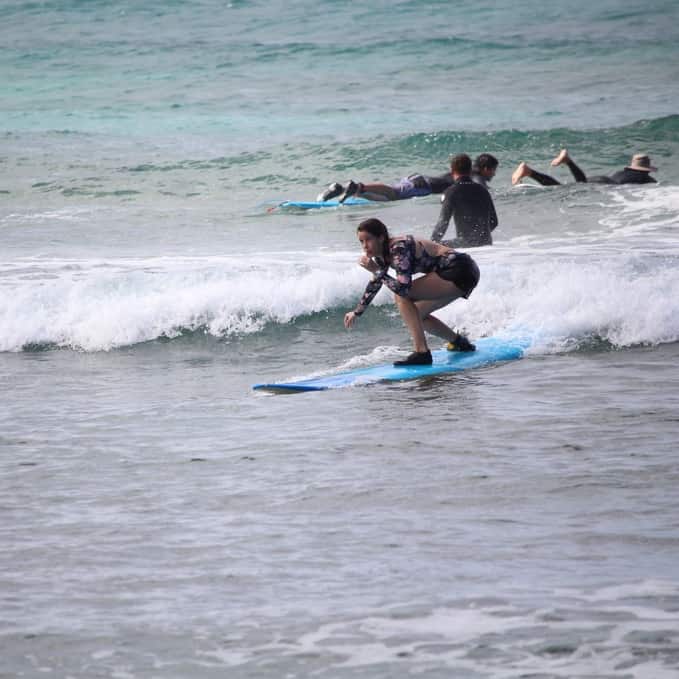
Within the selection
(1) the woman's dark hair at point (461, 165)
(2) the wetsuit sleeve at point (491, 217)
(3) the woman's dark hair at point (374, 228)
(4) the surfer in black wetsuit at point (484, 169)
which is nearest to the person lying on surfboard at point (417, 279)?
(3) the woman's dark hair at point (374, 228)

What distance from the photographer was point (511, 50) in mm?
35844

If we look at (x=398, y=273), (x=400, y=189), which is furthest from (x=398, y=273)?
(x=400, y=189)

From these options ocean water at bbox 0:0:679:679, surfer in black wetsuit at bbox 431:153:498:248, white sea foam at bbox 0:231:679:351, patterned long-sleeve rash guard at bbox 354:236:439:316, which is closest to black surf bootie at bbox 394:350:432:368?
ocean water at bbox 0:0:679:679

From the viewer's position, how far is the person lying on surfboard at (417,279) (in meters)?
8.02

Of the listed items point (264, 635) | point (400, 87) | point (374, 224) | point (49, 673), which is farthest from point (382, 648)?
point (400, 87)

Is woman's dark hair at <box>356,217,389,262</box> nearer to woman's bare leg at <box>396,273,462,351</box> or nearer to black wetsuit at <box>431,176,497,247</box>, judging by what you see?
woman's bare leg at <box>396,273,462,351</box>

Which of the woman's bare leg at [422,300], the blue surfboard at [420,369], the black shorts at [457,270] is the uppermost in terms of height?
the black shorts at [457,270]

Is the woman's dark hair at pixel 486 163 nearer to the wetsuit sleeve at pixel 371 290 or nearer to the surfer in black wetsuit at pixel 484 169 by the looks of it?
the surfer in black wetsuit at pixel 484 169

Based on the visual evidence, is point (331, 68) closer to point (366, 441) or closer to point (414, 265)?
point (414, 265)

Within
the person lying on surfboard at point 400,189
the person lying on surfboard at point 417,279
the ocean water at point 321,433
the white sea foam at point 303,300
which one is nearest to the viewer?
the ocean water at point 321,433

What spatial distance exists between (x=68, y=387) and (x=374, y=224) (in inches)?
98.7

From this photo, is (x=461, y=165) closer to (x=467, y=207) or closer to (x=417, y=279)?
(x=467, y=207)

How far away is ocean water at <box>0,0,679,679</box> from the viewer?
12.2ft

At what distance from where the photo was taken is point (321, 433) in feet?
21.2
